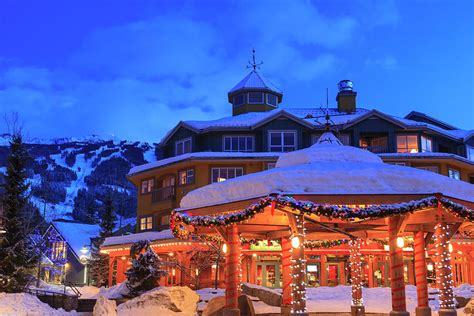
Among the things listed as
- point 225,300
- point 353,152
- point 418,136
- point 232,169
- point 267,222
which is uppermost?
point 418,136

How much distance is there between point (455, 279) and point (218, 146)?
21.6m

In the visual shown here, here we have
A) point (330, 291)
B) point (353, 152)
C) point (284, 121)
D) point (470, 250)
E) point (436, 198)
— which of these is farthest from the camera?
point (284, 121)

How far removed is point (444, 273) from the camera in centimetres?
1622

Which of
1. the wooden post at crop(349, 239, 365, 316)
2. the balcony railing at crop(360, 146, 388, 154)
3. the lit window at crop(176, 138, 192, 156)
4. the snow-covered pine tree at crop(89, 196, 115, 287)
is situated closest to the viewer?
the wooden post at crop(349, 239, 365, 316)

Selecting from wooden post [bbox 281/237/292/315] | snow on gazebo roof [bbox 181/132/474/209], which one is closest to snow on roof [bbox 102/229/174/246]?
wooden post [bbox 281/237/292/315]

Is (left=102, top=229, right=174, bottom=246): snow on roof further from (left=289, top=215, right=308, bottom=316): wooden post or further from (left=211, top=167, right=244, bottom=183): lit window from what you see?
(left=289, top=215, right=308, bottom=316): wooden post

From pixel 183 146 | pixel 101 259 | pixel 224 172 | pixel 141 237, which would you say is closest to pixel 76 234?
pixel 101 259

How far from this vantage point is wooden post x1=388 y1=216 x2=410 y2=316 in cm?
1595

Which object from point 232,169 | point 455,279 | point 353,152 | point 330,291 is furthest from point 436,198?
point 455,279

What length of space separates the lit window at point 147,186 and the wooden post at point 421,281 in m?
36.3

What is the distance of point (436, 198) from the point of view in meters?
14.5

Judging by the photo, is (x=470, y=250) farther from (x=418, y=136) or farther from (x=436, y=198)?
(x=436, y=198)

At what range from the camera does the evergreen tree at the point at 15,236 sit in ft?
112

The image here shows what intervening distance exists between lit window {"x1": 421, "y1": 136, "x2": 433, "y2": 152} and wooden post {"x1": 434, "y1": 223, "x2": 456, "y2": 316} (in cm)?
3386
